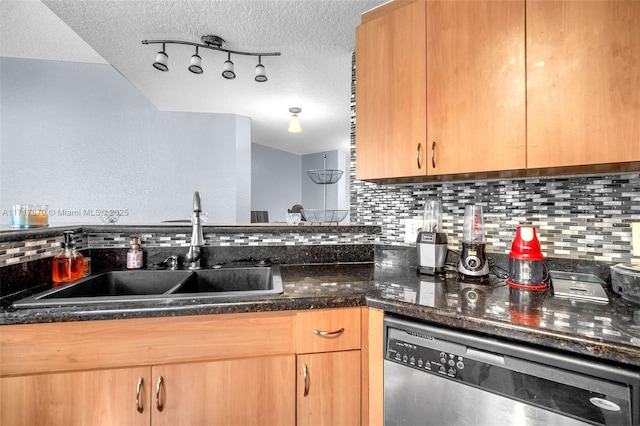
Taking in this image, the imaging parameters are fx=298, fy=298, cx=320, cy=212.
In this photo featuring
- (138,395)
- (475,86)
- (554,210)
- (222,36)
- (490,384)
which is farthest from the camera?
(222,36)

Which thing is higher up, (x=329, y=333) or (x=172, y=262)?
(x=172, y=262)

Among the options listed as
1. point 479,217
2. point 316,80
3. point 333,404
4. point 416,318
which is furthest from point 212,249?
point 316,80

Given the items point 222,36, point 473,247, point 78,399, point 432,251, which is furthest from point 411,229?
point 222,36

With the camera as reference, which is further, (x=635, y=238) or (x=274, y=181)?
(x=274, y=181)

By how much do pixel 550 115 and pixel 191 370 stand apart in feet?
4.70

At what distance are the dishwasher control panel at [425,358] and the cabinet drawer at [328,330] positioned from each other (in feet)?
0.42

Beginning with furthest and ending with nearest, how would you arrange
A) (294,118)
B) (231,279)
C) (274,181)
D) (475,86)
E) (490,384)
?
(274,181)
(294,118)
(231,279)
(475,86)
(490,384)

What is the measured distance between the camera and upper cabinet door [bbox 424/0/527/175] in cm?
105

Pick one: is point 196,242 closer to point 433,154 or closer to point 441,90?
point 433,154

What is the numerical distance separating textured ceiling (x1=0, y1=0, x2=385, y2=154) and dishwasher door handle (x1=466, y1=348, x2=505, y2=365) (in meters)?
1.60

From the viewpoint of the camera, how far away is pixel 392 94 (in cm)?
129

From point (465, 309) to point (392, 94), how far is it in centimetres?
91

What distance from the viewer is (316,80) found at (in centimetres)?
273

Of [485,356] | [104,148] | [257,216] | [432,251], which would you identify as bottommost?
[485,356]
